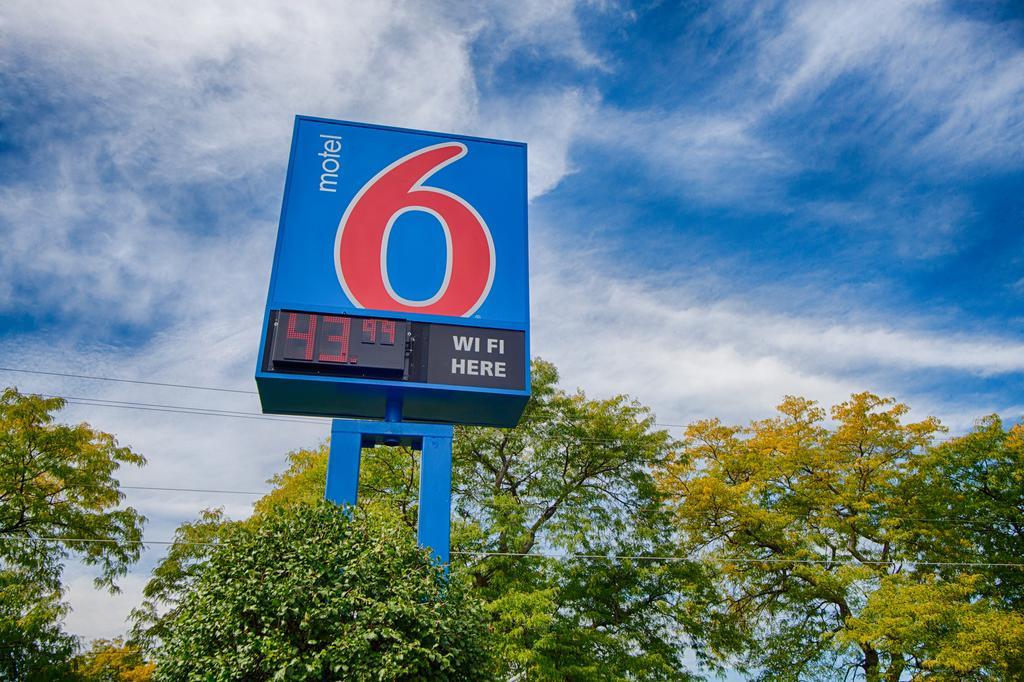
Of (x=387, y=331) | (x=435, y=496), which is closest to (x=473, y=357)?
(x=387, y=331)

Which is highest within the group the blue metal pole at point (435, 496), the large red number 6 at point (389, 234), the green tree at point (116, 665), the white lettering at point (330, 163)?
the white lettering at point (330, 163)

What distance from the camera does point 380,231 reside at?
12.8m

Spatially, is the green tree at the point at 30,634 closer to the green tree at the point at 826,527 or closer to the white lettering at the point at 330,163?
the white lettering at the point at 330,163

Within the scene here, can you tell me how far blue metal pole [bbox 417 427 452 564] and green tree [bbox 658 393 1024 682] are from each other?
1081cm

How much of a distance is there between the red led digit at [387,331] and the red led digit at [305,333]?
3.34ft

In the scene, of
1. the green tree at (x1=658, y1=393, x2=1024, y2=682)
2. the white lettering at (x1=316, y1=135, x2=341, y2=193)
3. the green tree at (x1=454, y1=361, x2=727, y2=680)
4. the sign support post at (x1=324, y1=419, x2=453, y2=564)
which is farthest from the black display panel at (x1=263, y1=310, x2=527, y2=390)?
the green tree at (x1=658, y1=393, x2=1024, y2=682)

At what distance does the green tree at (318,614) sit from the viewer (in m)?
7.62

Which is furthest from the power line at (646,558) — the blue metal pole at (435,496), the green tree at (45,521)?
the blue metal pole at (435,496)

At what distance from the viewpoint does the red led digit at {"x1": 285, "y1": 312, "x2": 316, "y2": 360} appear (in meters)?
10.7

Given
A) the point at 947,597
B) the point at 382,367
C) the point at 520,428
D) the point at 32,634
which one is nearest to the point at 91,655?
the point at 32,634

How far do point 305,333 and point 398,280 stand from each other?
2008mm

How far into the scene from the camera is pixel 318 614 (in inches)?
307

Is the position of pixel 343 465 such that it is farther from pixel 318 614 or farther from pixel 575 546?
pixel 575 546

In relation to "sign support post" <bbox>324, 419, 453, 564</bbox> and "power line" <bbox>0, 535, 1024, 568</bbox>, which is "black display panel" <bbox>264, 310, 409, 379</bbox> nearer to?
"sign support post" <bbox>324, 419, 453, 564</bbox>
